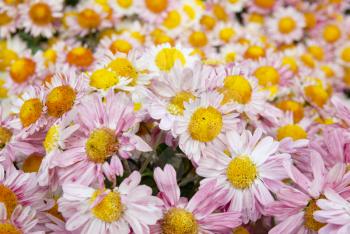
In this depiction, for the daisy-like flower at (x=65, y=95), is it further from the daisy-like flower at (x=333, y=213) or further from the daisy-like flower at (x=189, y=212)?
A: the daisy-like flower at (x=333, y=213)

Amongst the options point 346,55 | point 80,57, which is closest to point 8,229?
point 80,57

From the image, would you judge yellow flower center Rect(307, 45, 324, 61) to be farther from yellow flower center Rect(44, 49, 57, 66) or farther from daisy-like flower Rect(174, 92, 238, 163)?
daisy-like flower Rect(174, 92, 238, 163)

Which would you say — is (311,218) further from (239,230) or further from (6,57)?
(6,57)

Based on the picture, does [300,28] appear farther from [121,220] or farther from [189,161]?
[121,220]

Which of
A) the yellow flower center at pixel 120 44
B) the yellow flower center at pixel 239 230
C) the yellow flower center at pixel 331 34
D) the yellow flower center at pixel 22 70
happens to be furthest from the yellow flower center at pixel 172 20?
the yellow flower center at pixel 239 230

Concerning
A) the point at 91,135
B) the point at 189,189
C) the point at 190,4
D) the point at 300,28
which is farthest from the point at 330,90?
the point at 91,135

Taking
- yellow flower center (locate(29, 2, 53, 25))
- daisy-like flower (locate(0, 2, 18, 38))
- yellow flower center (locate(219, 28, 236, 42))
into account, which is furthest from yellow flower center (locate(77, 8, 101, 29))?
yellow flower center (locate(219, 28, 236, 42))
